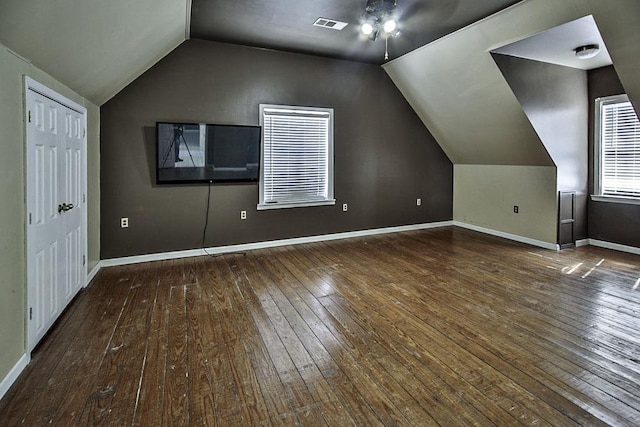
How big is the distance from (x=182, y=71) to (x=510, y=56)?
165 inches

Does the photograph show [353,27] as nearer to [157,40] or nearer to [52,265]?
[157,40]

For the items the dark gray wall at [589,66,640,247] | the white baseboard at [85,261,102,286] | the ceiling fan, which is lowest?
the white baseboard at [85,261,102,286]

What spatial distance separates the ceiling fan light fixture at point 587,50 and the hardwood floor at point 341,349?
256cm

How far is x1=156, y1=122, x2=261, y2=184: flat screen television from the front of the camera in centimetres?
466

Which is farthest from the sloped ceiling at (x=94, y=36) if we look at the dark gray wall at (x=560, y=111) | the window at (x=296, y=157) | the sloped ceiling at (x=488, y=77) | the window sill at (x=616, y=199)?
the window sill at (x=616, y=199)

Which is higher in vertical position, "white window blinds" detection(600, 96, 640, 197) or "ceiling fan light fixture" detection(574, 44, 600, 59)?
"ceiling fan light fixture" detection(574, 44, 600, 59)

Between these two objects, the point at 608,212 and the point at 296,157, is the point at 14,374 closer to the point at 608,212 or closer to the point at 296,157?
the point at 296,157

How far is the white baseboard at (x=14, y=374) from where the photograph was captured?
2.06 meters

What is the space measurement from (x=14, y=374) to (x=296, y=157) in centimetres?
413

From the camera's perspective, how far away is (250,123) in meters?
5.22

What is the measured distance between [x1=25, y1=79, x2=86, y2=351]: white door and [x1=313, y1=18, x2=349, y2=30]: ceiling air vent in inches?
105

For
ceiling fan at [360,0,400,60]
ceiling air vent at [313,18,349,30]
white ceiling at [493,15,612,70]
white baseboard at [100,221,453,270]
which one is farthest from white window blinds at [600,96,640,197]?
ceiling air vent at [313,18,349,30]

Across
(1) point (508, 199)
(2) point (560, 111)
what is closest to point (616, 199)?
(1) point (508, 199)

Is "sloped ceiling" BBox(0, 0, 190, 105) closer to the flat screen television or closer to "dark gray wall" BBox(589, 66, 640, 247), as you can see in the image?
the flat screen television
